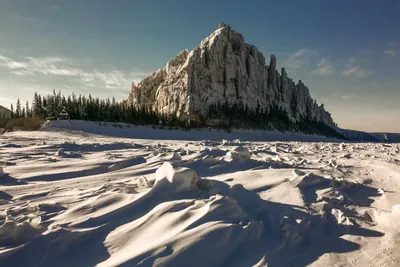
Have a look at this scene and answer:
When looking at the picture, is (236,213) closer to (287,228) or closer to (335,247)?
(287,228)

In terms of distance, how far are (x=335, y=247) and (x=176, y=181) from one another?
93.6 inches

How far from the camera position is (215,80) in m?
71.5

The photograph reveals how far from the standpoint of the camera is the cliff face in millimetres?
67375

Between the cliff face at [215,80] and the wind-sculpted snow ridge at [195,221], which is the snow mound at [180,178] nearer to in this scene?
the wind-sculpted snow ridge at [195,221]

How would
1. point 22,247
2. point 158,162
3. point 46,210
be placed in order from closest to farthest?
1. point 22,247
2. point 46,210
3. point 158,162

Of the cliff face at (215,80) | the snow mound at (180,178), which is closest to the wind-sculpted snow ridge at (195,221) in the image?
the snow mound at (180,178)

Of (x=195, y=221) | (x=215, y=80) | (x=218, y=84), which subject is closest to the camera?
(x=195, y=221)

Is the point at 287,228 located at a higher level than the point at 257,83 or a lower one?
lower

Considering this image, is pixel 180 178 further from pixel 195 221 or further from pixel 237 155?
pixel 237 155

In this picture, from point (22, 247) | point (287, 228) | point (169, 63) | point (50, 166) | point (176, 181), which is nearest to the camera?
point (22, 247)

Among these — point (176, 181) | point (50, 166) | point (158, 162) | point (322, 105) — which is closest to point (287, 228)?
point (176, 181)

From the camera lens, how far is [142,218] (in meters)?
2.93

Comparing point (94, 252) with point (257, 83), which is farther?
point (257, 83)

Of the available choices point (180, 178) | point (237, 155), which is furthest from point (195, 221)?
point (237, 155)
